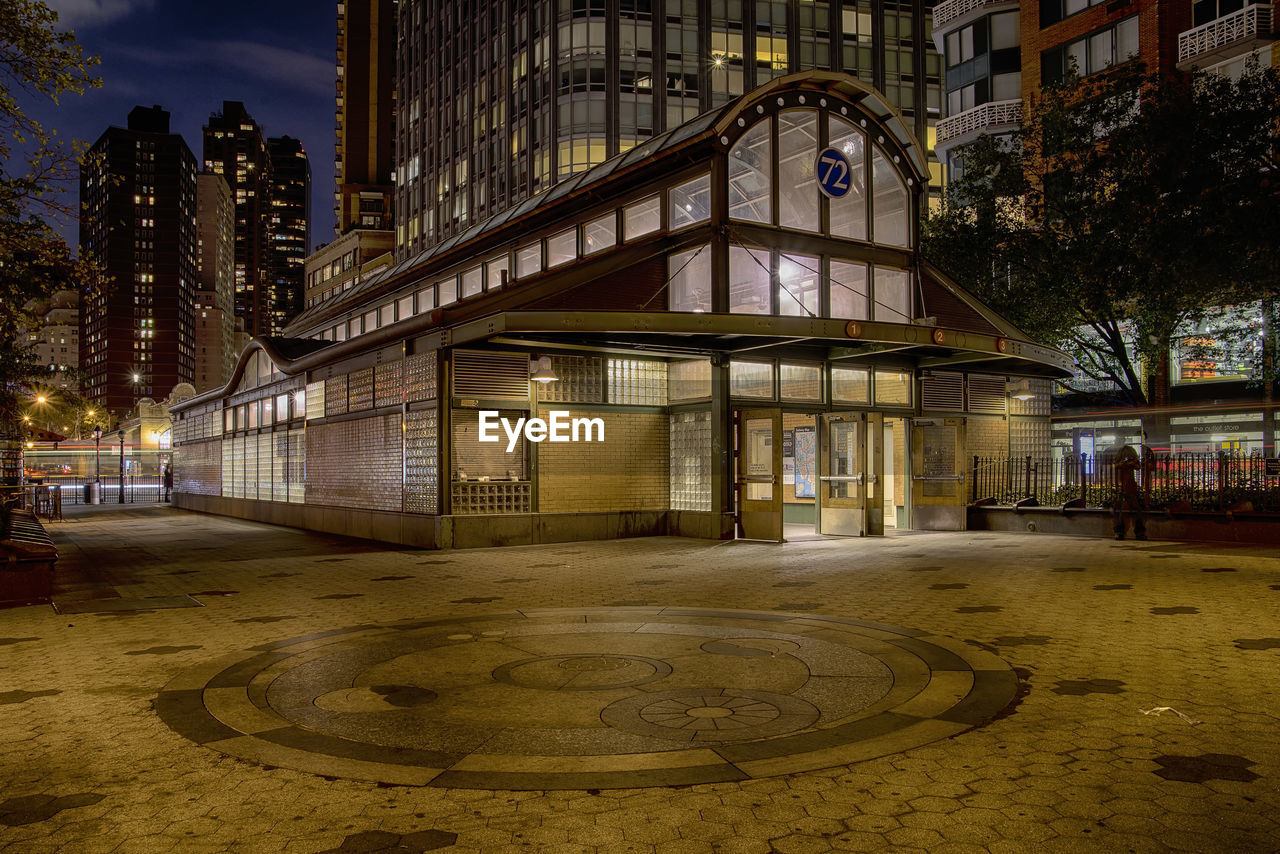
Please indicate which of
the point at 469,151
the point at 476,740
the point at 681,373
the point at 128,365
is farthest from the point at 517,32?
the point at 128,365

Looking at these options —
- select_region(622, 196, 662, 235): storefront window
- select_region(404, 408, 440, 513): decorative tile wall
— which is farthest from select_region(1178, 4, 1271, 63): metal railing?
select_region(404, 408, 440, 513): decorative tile wall

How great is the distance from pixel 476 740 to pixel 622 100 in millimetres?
52500

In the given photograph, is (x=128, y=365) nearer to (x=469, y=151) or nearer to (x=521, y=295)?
(x=469, y=151)

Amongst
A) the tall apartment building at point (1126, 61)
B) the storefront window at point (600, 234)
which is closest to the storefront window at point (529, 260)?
the storefront window at point (600, 234)

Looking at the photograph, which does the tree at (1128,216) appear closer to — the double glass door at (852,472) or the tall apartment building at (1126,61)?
the tall apartment building at (1126,61)

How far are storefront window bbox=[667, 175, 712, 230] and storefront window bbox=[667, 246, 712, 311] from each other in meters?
0.68

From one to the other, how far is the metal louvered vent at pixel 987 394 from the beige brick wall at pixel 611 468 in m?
7.92

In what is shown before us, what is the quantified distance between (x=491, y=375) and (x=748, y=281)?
5.36 meters

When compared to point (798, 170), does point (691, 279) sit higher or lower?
lower

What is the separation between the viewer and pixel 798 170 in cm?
1809

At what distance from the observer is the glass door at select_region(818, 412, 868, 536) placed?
57.7 feet

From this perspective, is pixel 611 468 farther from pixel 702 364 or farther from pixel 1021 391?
pixel 1021 391

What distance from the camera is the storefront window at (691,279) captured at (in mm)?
16938

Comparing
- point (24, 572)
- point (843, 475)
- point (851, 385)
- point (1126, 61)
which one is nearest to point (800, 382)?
point (851, 385)
